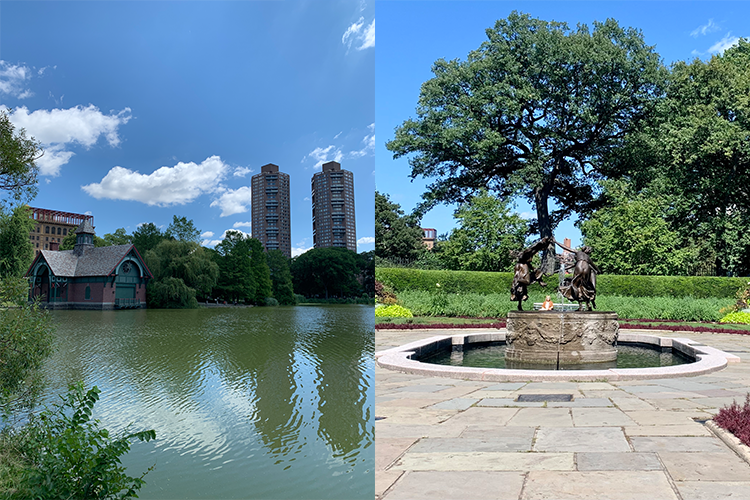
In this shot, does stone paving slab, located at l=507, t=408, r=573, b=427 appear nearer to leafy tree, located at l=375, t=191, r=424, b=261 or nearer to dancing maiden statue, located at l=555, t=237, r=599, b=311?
dancing maiden statue, located at l=555, t=237, r=599, b=311

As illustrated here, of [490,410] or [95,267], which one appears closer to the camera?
[490,410]

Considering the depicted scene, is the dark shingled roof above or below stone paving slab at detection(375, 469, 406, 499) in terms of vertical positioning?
above

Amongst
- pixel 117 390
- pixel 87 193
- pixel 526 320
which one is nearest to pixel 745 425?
pixel 526 320

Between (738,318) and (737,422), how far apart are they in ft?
52.6

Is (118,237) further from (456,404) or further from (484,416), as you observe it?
(484,416)

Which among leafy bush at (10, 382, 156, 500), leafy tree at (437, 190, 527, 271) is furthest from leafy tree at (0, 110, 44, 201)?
leafy tree at (437, 190, 527, 271)

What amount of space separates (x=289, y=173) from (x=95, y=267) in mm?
27531

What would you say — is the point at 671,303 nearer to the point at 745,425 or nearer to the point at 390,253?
the point at 745,425

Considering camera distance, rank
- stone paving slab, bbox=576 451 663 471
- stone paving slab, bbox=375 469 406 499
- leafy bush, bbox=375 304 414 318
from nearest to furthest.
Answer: stone paving slab, bbox=375 469 406 499 < stone paving slab, bbox=576 451 663 471 < leafy bush, bbox=375 304 414 318

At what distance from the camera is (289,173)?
63.8 meters

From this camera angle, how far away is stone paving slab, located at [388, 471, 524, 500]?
123 inches

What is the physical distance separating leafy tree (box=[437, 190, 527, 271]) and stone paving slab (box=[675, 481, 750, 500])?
26.7 m

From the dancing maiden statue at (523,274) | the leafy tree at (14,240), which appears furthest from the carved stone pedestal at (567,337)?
the leafy tree at (14,240)

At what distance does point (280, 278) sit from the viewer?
55.8m
